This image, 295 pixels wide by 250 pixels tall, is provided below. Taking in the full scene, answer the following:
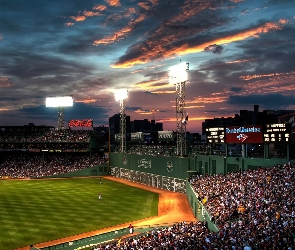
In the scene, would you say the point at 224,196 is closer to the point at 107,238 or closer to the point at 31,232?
the point at 107,238

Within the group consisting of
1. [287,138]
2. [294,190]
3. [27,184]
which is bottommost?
[27,184]

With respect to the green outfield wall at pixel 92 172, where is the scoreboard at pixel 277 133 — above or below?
above

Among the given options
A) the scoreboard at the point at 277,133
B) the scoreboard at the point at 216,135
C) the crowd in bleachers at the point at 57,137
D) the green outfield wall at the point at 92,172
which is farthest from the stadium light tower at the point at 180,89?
the crowd in bleachers at the point at 57,137

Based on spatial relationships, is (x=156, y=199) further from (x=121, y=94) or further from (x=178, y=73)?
(x=121, y=94)

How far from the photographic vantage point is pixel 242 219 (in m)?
21.6

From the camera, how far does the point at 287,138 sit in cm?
3097

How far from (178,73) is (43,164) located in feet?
138

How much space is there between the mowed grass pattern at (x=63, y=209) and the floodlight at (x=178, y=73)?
1506cm

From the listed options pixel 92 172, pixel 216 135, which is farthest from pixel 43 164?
pixel 216 135

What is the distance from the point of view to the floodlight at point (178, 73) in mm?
45906

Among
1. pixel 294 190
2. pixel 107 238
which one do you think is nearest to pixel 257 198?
pixel 294 190

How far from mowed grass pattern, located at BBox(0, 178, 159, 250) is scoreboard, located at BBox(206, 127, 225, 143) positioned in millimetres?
9505

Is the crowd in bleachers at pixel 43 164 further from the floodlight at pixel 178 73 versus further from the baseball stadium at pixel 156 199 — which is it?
the floodlight at pixel 178 73

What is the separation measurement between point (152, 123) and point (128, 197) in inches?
5691
